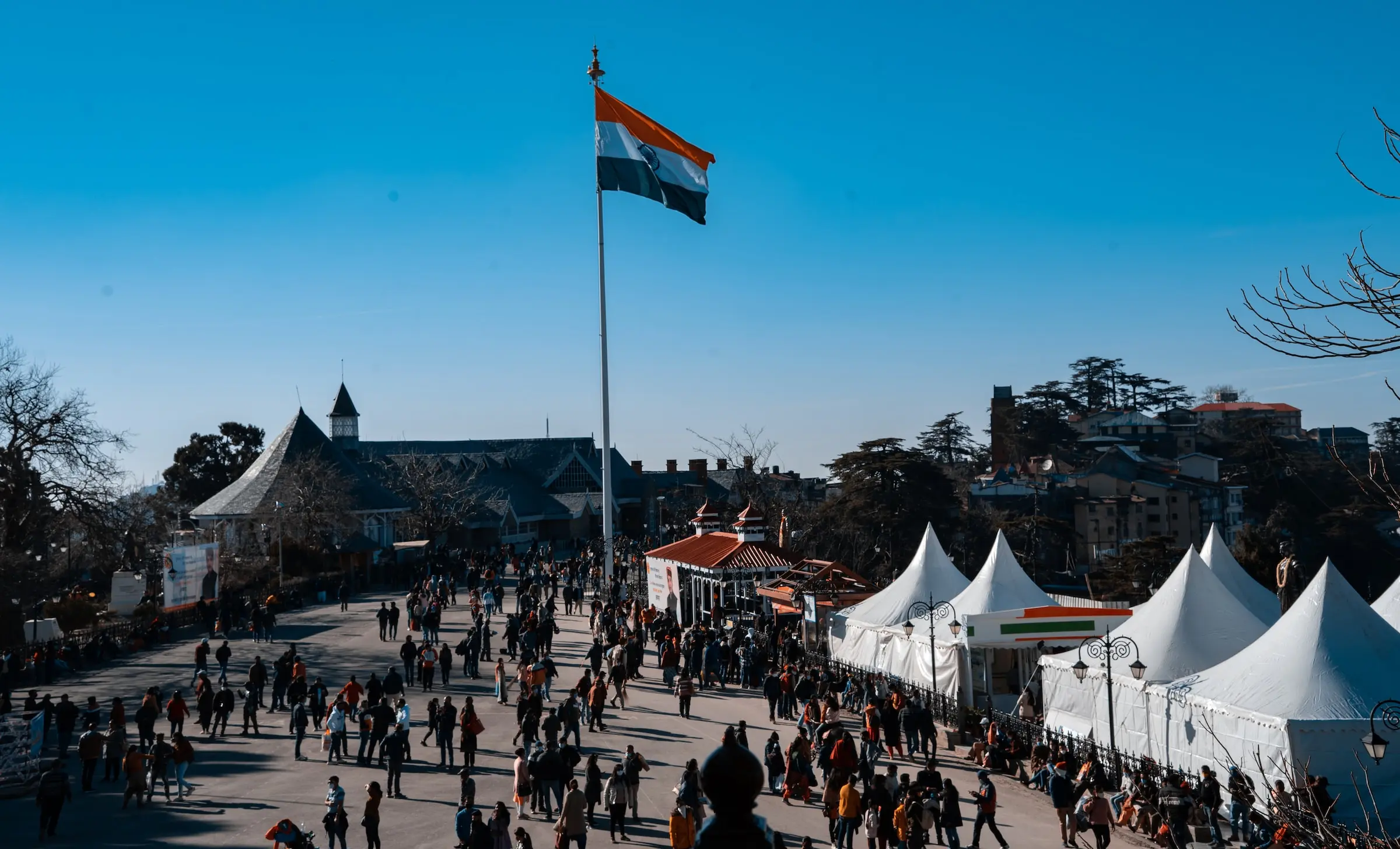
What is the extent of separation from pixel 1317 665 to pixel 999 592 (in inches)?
358

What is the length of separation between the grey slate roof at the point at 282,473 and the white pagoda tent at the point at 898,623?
109 feet

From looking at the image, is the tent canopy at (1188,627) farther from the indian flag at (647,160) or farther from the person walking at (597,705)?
the indian flag at (647,160)

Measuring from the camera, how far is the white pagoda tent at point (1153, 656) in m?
18.5

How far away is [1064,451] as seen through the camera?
90750mm

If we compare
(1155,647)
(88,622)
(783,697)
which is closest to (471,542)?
(88,622)

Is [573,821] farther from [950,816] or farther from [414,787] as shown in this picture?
[950,816]

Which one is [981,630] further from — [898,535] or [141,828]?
[898,535]

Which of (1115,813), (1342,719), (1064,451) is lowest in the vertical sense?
(1115,813)

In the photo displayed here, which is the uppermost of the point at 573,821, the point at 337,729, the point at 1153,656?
the point at 1153,656

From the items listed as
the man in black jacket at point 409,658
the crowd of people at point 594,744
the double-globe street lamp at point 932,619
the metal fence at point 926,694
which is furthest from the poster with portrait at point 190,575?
the double-globe street lamp at point 932,619

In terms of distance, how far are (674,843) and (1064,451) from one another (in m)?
84.0

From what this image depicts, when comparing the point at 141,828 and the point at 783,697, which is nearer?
the point at 141,828

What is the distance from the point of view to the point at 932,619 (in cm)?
2230

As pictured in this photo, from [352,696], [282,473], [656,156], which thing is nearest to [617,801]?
[352,696]
